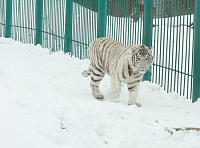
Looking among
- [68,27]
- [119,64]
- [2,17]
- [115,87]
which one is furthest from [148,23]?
[2,17]

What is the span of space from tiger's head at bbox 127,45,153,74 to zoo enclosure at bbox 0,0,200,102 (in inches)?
48.4

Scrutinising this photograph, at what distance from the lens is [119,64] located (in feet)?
21.8

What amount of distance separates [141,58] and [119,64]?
44 centimetres

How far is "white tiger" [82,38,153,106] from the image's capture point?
6.41 meters

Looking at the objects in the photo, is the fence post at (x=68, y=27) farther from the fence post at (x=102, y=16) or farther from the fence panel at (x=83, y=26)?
the fence post at (x=102, y=16)

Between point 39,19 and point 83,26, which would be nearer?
point 83,26

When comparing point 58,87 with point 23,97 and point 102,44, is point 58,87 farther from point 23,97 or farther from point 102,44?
point 23,97

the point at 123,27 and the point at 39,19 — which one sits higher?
the point at 39,19

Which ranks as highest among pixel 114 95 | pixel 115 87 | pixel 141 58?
pixel 141 58

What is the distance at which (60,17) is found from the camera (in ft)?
37.3

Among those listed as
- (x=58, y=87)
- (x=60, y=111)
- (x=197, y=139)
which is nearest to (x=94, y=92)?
(x=58, y=87)

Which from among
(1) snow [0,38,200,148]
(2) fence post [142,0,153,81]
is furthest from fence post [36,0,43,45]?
(1) snow [0,38,200,148]

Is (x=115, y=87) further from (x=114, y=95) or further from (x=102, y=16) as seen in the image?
(x=102, y=16)

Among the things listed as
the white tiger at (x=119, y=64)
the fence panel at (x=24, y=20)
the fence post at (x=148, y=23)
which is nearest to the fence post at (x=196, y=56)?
the white tiger at (x=119, y=64)
